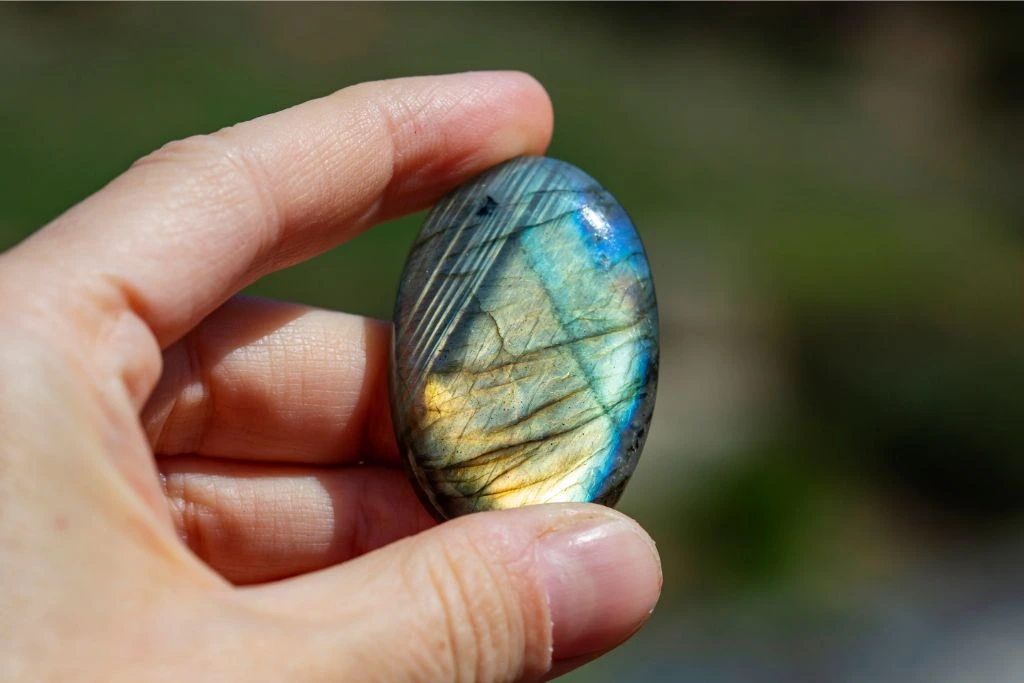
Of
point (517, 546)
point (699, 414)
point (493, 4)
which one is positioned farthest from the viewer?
point (493, 4)

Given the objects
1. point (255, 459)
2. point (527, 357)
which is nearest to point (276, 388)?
point (255, 459)

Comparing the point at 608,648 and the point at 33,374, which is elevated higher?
the point at 33,374

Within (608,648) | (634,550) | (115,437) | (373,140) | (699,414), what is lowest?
(699,414)

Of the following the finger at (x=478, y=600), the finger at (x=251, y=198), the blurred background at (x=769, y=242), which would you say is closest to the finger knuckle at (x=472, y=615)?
the finger at (x=478, y=600)

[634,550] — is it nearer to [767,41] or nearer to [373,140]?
[373,140]

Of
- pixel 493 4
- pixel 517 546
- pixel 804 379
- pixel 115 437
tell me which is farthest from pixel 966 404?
pixel 493 4

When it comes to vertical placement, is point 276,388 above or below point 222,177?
below

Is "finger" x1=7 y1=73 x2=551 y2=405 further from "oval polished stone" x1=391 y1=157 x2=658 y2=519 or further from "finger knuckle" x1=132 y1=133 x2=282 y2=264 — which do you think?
"oval polished stone" x1=391 y1=157 x2=658 y2=519

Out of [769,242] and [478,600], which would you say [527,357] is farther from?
[769,242]

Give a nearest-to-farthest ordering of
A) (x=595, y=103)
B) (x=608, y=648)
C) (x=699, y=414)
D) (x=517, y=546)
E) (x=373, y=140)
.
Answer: (x=517, y=546) → (x=608, y=648) → (x=373, y=140) → (x=699, y=414) → (x=595, y=103)
